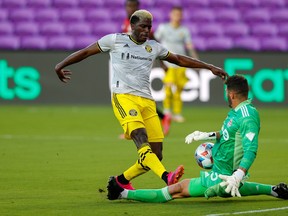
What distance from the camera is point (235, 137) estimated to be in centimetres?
878

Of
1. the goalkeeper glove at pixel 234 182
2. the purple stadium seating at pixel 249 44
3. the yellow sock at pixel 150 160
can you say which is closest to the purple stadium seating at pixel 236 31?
the purple stadium seating at pixel 249 44

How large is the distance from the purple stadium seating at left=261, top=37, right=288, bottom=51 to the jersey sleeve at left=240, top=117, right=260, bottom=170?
15649 mm

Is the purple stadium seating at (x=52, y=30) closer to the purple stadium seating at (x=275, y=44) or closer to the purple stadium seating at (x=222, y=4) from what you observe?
the purple stadium seating at (x=222, y=4)

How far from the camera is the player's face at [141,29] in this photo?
9758 mm

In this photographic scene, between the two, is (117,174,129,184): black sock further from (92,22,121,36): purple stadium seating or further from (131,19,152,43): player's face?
(92,22,121,36): purple stadium seating

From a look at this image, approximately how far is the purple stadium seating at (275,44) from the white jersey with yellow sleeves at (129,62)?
1439 centimetres

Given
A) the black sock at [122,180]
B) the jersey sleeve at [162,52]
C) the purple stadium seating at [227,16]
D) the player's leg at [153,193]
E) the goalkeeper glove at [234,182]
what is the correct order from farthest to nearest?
the purple stadium seating at [227,16] < the jersey sleeve at [162,52] < the black sock at [122,180] < the player's leg at [153,193] < the goalkeeper glove at [234,182]

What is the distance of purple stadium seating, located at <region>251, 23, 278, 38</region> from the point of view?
80.6 ft

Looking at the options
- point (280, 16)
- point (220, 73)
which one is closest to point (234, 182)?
point (220, 73)

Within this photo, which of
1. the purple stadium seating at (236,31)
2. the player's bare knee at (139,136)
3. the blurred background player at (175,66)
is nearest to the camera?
the player's bare knee at (139,136)

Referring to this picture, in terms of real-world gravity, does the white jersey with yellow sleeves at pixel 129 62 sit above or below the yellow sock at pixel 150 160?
above

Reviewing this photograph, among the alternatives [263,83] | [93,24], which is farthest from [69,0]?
[263,83]

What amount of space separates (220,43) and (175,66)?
463 centimetres

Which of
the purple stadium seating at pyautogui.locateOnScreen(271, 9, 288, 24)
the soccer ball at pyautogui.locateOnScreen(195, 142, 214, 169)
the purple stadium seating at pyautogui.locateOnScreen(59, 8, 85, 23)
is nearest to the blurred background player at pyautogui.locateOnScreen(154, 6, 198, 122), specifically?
the purple stadium seating at pyautogui.locateOnScreen(271, 9, 288, 24)
